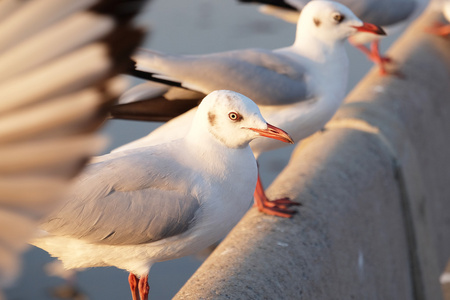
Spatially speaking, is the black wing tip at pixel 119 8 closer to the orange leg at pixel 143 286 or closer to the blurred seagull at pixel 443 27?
the orange leg at pixel 143 286

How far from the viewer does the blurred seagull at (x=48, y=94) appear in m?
0.45

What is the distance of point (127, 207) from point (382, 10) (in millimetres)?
2813

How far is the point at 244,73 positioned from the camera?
2486 mm

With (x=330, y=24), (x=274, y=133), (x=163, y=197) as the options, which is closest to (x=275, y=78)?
(x=330, y=24)

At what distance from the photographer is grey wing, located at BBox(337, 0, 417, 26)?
3887 millimetres

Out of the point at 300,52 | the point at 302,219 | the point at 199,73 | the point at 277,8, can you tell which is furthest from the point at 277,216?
the point at 277,8

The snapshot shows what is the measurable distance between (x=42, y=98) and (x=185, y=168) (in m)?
1.24

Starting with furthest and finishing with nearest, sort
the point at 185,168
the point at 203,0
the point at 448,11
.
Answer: the point at 203,0, the point at 448,11, the point at 185,168

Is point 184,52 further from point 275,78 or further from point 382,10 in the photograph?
point 275,78

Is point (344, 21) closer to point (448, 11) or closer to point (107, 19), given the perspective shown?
point (448, 11)

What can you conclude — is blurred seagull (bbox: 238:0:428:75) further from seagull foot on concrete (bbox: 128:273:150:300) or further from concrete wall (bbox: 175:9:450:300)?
seagull foot on concrete (bbox: 128:273:150:300)

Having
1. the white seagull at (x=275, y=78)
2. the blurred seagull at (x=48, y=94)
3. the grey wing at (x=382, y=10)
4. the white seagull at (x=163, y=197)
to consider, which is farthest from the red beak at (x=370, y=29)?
the blurred seagull at (x=48, y=94)

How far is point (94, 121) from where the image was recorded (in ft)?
1.48

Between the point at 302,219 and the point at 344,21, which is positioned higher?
the point at 344,21
